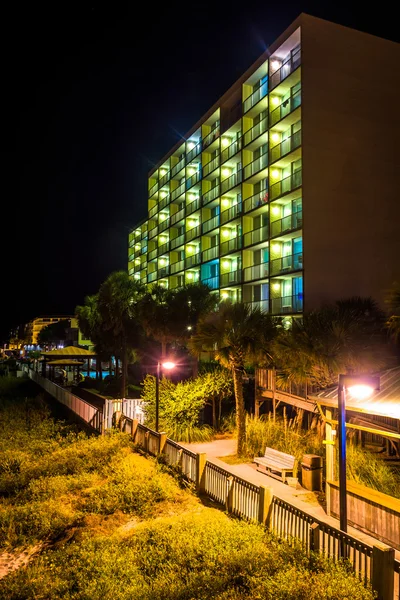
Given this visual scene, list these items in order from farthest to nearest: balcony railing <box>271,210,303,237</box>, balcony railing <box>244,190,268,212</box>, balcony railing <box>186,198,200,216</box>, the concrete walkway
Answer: balcony railing <box>186,198,200,216</box> → balcony railing <box>244,190,268,212</box> → balcony railing <box>271,210,303,237</box> → the concrete walkway

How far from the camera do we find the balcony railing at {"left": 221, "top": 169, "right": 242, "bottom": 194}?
3409cm

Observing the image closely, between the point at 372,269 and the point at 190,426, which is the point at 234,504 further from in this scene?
the point at 372,269

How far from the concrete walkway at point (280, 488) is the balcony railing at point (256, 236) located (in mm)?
17052

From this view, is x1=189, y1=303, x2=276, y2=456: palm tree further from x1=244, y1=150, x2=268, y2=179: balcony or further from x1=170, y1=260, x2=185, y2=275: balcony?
x1=170, y1=260, x2=185, y2=275: balcony

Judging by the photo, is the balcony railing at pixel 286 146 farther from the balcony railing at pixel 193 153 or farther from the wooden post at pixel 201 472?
the wooden post at pixel 201 472

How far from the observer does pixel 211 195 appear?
127 feet

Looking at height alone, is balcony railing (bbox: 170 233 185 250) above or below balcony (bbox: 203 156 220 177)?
below

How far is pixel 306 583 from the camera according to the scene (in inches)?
230

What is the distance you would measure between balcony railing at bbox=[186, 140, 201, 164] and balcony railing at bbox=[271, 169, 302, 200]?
15.1 m

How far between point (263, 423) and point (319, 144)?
55.1 ft

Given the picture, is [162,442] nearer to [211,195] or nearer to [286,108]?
[286,108]

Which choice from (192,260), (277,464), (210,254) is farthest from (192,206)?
(277,464)

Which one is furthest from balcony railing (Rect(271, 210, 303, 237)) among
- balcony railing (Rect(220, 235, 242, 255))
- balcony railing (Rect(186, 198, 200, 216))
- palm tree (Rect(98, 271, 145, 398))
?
balcony railing (Rect(186, 198, 200, 216))

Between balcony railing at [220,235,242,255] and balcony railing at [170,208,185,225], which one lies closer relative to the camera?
balcony railing at [220,235,242,255]
